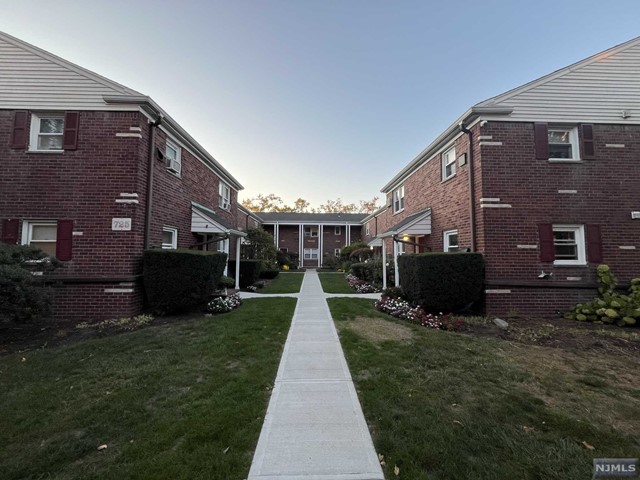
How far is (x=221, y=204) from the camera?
1538 cm

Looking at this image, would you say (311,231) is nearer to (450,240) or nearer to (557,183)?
(450,240)

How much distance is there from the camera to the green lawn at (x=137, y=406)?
7.52 ft

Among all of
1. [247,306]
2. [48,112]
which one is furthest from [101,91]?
[247,306]

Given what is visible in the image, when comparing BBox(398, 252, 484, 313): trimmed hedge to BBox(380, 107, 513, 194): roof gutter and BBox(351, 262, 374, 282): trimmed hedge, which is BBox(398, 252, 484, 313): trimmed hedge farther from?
BBox(351, 262, 374, 282): trimmed hedge

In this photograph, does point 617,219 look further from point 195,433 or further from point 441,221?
point 195,433

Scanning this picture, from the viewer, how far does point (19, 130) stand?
773 cm

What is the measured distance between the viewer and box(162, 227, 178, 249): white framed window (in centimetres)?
961

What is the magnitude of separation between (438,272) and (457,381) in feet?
13.4

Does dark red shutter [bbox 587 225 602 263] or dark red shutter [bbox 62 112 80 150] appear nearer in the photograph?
dark red shutter [bbox 62 112 80 150]

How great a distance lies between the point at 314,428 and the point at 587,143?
10822mm

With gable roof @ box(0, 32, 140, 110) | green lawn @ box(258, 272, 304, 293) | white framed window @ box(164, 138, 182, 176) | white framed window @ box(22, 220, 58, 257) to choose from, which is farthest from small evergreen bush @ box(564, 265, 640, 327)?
white framed window @ box(22, 220, 58, 257)

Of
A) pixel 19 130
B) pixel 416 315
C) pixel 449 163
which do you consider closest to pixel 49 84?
pixel 19 130

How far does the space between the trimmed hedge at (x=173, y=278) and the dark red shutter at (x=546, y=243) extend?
31.3ft

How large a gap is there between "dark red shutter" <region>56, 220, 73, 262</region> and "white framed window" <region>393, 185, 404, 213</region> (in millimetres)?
14032
